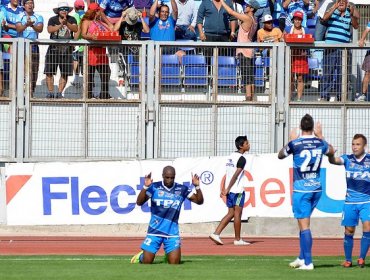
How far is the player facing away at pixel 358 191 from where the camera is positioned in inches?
598

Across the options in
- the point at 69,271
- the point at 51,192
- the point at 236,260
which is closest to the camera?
the point at 69,271

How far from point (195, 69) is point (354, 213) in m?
8.62

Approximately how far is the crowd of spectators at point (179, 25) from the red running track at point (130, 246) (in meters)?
3.69

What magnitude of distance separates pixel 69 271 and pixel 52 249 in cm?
469

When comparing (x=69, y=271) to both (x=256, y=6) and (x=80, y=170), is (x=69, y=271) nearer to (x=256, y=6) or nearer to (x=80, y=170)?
(x=80, y=170)

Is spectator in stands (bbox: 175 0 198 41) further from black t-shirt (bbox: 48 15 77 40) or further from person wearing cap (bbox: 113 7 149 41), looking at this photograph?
black t-shirt (bbox: 48 15 77 40)

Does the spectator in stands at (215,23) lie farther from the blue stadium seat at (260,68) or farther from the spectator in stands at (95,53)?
the spectator in stands at (95,53)

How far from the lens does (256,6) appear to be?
80.0 ft

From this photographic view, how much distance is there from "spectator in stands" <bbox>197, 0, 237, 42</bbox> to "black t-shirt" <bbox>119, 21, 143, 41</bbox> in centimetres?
141

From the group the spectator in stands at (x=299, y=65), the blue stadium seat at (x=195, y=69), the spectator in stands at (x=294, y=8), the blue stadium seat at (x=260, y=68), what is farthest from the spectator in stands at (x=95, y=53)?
the spectator in stands at (x=294, y=8)

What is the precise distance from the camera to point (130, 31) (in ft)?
78.2

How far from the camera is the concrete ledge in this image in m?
22.5

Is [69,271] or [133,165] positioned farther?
[133,165]

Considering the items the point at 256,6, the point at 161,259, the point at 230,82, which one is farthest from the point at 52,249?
the point at 256,6
